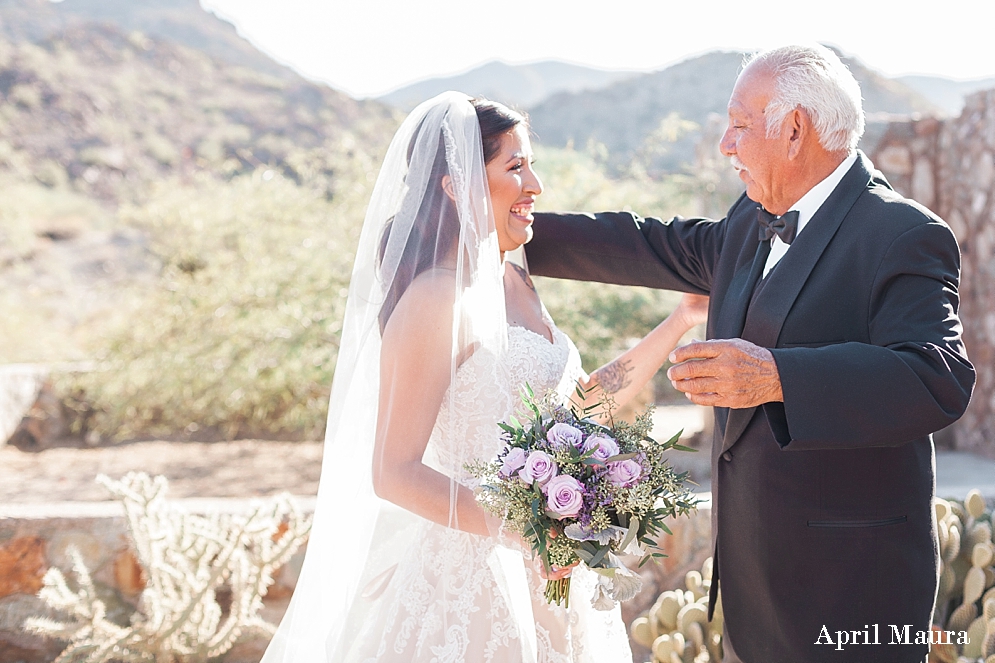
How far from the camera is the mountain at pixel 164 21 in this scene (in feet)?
122

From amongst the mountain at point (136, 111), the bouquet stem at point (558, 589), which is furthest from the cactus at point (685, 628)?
the mountain at point (136, 111)

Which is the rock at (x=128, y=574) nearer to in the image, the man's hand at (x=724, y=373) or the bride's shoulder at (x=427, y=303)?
the bride's shoulder at (x=427, y=303)

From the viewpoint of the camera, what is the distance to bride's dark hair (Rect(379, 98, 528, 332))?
2295mm

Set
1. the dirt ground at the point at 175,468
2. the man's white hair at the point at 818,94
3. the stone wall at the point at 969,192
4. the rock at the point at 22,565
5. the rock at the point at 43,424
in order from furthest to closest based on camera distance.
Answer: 1. the rock at the point at 43,424
2. the dirt ground at the point at 175,468
3. the stone wall at the point at 969,192
4. the rock at the point at 22,565
5. the man's white hair at the point at 818,94

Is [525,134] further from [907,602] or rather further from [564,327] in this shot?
[564,327]

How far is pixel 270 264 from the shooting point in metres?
6.88

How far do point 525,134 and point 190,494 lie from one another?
201 inches

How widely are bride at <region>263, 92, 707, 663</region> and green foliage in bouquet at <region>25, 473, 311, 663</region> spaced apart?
1135 millimetres

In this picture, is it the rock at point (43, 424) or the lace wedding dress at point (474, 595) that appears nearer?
the lace wedding dress at point (474, 595)

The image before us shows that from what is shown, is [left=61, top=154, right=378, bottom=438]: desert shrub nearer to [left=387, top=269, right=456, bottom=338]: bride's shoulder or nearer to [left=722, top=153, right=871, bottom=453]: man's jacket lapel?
[left=387, top=269, right=456, bottom=338]: bride's shoulder

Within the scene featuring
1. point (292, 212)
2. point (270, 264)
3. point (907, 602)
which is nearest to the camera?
point (907, 602)

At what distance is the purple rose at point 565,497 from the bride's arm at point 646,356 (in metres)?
1.02

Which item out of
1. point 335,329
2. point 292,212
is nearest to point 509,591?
point 335,329

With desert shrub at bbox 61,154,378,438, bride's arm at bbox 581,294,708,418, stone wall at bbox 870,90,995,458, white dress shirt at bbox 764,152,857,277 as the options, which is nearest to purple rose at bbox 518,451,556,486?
white dress shirt at bbox 764,152,857,277
